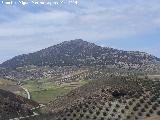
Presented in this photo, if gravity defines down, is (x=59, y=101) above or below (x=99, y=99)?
below

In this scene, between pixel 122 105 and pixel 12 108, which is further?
pixel 12 108

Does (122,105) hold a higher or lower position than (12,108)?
higher

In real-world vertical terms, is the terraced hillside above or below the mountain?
above

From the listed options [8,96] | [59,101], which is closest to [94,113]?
[59,101]

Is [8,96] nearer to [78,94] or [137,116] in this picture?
[78,94]

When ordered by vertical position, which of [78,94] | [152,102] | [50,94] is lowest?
[50,94]

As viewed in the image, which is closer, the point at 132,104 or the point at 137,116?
the point at 137,116

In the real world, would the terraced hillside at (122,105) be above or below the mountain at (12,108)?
above

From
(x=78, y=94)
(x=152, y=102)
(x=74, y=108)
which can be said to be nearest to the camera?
(x=152, y=102)

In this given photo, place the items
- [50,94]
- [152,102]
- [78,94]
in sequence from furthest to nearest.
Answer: [50,94] < [78,94] < [152,102]

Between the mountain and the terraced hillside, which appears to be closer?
the terraced hillside

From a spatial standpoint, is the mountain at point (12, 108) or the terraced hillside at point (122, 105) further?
the mountain at point (12, 108)
